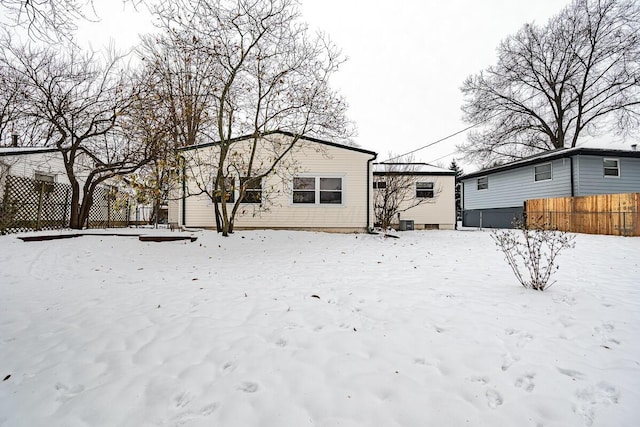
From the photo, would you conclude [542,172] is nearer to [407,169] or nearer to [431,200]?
[431,200]

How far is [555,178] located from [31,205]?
74.9ft

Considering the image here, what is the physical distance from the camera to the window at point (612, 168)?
1441 centimetres

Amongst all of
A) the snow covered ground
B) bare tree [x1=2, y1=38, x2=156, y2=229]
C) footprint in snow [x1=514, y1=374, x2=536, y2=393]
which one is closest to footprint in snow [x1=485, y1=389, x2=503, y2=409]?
the snow covered ground

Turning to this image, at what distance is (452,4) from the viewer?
10727 mm

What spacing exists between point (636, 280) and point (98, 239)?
11.9m

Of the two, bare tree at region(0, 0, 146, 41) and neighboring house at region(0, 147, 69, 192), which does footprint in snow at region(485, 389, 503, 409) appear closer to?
bare tree at region(0, 0, 146, 41)

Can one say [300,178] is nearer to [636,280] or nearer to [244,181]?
[244,181]

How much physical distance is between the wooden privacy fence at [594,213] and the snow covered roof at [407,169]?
4991 millimetres

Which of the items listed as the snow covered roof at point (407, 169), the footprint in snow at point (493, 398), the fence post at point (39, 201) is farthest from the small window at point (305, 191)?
the footprint in snow at point (493, 398)

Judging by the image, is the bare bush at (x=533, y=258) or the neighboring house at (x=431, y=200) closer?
the bare bush at (x=533, y=258)

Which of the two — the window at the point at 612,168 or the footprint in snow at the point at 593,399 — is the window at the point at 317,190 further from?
the window at the point at 612,168

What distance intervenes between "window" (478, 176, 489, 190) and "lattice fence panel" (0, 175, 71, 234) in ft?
76.7

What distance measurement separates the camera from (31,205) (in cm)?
938

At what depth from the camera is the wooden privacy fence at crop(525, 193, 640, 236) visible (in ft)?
34.0
